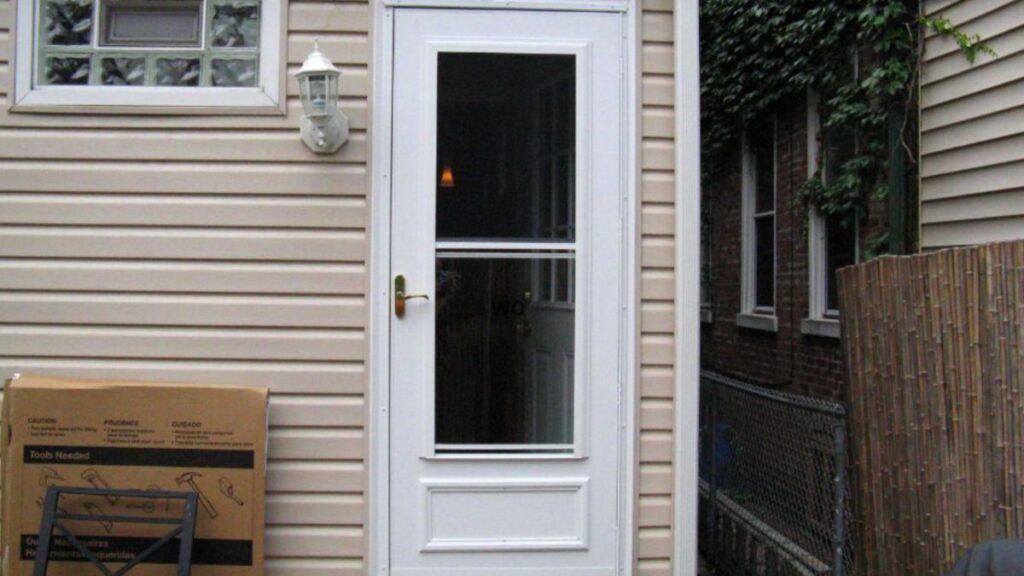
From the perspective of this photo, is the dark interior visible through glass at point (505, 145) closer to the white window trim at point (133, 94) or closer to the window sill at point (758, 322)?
the white window trim at point (133, 94)

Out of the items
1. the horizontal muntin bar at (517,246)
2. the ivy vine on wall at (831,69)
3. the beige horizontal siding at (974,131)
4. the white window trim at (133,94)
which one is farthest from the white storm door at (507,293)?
the ivy vine on wall at (831,69)

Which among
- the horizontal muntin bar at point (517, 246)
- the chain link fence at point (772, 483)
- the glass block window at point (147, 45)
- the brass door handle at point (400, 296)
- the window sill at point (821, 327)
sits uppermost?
the glass block window at point (147, 45)

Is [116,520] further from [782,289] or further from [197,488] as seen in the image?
[782,289]

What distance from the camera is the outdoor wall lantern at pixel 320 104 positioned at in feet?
14.9

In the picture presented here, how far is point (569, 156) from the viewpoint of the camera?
4.85 meters

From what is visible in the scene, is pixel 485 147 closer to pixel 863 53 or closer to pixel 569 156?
pixel 569 156

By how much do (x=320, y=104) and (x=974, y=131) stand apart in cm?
401

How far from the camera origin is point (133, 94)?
4777 millimetres

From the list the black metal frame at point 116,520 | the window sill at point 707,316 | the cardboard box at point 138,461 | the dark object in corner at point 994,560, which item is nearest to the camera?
the dark object in corner at point 994,560

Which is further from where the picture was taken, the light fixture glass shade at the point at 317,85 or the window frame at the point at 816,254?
the window frame at the point at 816,254

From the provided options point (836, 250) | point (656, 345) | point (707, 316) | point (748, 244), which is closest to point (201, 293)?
point (656, 345)

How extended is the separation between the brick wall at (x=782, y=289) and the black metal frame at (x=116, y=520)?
4.70 m

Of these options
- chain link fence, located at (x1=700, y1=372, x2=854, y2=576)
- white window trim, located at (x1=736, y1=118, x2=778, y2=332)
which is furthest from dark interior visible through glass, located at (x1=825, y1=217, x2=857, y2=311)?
chain link fence, located at (x1=700, y1=372, x2=854, y2=576)

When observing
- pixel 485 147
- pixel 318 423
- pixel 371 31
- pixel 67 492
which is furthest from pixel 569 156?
pixel 67 492
